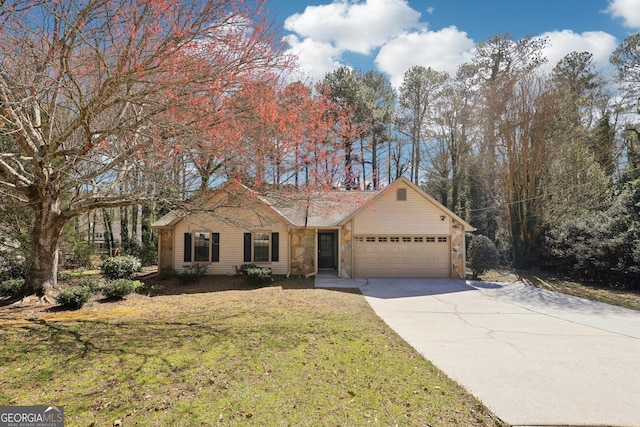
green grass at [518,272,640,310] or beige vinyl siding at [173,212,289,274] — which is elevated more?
beige vinyl siding at [173,212,289,274]

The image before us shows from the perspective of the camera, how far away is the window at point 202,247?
14.6 metres

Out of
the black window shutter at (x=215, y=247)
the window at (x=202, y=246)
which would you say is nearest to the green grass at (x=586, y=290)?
the black window shutter at (x=215, y=247)

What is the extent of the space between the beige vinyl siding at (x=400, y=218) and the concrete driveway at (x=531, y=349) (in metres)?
3.93

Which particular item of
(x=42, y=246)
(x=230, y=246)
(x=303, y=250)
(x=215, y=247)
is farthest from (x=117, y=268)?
(x=303, y=250)

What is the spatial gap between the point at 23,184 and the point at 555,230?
68.5 feet

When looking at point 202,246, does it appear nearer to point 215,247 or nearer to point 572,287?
point 215,247

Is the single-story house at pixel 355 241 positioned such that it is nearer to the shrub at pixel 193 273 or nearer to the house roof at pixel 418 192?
the house roof at pixel 418 192

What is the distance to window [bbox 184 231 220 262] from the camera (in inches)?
574

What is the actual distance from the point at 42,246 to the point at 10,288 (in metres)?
1.89

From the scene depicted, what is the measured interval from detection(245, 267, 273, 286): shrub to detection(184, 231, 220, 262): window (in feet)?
8.45

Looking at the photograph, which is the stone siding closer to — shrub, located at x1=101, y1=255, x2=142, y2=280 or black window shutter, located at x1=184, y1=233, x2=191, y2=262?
black window shutter, located at x1=184, y1=233, x2=191, y2=262

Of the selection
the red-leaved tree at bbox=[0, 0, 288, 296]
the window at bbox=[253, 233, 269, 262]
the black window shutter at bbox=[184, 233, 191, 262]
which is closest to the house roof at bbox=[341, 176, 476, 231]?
the window at bbox=[253, 233, 269, 262]

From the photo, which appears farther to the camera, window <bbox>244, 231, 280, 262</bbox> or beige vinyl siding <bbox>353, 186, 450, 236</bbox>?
beige vinyl siding <bbox>353, 186, 450, 236</bbox>

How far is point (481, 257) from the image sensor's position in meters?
15.1
